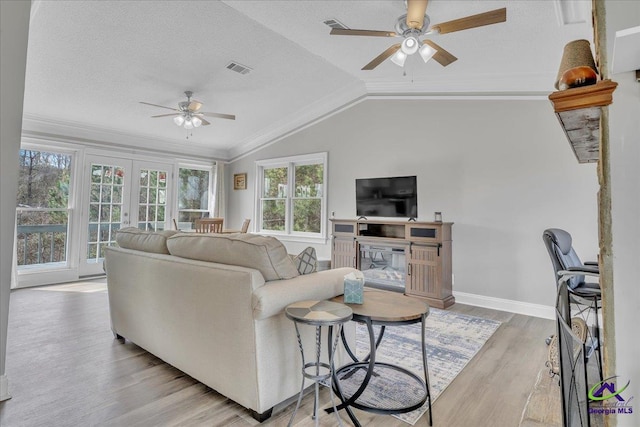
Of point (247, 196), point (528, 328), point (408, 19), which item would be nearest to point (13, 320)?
point (247, 196)

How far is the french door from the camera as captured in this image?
5.52 metres

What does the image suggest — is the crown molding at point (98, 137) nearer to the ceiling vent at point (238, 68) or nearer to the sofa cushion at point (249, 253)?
the ceiling vent at point (238, 68)

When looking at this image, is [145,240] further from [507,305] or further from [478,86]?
[478,86]

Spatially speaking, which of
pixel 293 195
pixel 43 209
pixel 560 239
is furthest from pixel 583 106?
pixel 43 209

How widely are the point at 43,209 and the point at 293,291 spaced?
529 centimetres

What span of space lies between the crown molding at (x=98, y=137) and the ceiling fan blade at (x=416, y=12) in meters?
5.38

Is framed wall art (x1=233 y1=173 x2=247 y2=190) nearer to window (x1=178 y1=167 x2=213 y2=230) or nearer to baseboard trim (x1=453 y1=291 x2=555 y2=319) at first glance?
window (x1=178 y1=167 x2=213 y2=230)

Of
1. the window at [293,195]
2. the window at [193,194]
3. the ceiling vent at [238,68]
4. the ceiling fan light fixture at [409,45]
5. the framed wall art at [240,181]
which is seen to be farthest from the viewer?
the framed wall art at [240,181]

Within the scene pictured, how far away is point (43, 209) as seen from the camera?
199 inches

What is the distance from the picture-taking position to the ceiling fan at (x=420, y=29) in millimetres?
2371

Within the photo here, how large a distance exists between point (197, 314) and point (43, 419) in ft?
3.12

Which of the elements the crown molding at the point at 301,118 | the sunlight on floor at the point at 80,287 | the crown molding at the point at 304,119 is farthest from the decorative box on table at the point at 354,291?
the sunlight on floor at the point at 80,287

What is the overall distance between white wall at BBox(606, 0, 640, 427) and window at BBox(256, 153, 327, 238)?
16.6ft

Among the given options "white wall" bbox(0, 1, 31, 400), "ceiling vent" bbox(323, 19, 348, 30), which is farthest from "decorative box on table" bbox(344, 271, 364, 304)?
"ceiling vent" bbox(323, 19, 348, 30)
